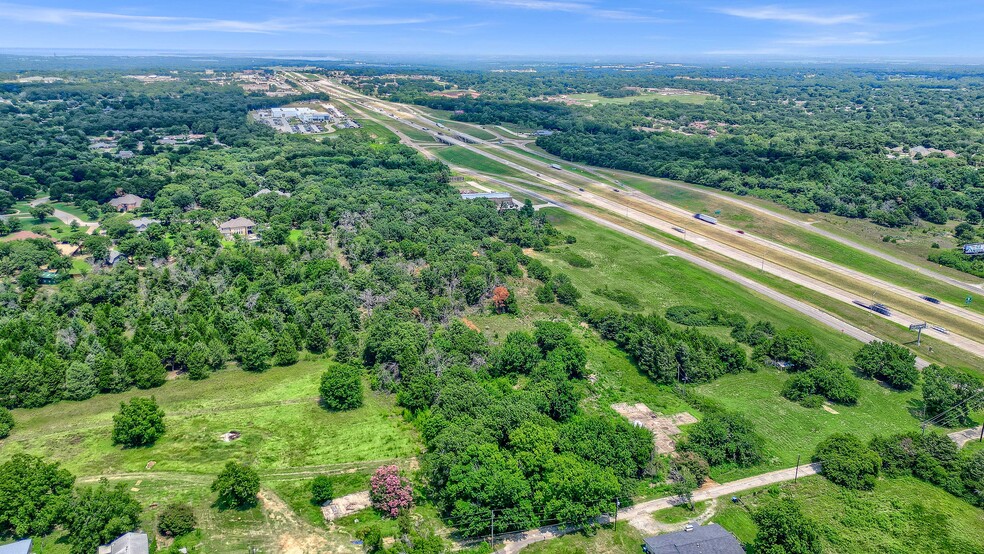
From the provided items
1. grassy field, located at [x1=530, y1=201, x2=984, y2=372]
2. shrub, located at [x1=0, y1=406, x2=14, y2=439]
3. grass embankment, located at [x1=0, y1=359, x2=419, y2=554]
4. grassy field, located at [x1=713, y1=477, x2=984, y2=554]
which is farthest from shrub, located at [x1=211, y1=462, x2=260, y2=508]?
grassy field, located at [x1=530, y1=201, x2=984, y2=372]

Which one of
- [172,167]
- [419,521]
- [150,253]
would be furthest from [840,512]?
[172,167]

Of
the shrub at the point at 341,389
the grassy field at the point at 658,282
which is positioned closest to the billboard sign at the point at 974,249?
the grassy field at the point at 658,282

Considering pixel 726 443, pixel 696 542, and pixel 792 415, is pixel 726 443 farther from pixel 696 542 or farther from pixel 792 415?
pixel 696 542

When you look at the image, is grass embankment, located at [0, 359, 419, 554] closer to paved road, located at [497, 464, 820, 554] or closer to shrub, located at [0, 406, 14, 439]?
shrub, located at [0, 406, 14, 439]

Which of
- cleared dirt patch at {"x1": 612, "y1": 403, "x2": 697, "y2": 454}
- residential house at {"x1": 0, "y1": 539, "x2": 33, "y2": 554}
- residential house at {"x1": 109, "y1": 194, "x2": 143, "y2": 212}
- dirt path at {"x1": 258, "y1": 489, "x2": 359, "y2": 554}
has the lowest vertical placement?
dirt path at {"x1": 258, "y1": 489, "x2": 359, "y2": 554}

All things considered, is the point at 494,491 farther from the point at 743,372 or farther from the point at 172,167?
the point at 172,167

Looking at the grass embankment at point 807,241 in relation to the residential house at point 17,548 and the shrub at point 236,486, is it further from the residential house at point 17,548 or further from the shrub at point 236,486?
the residential house at point 17,548

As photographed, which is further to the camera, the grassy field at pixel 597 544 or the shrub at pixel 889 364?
the shrub at pixel 889 364
